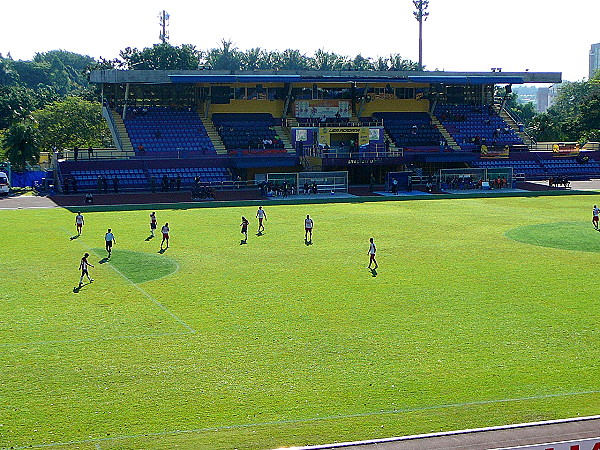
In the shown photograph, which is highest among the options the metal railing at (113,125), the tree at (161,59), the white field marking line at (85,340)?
the tree at (161,59)

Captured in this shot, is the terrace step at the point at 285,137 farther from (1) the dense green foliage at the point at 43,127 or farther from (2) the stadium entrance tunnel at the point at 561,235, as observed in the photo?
(2) the stadium entrance tunnel at the point at 561,235

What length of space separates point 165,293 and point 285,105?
57.6m

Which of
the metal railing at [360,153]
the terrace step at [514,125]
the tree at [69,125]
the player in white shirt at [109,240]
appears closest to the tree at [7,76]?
the tree at [69,125]

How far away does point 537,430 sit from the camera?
52.2ft

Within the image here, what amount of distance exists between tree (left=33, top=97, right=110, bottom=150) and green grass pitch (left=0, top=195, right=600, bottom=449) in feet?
175

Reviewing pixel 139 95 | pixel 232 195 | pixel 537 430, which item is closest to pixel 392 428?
pixel 537 430

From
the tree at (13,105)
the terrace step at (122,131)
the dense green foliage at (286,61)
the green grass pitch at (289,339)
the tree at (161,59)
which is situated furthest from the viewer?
the dense green foliage at (286,61)

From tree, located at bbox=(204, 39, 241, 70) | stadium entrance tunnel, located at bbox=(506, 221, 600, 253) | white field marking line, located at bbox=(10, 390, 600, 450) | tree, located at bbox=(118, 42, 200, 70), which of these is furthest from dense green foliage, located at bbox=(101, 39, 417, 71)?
white field marking line, located at bbox=(10, 390, 600, 450)

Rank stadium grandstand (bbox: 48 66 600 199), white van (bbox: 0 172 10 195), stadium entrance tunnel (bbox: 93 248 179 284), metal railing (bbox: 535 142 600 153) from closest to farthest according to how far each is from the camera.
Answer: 1. stadium entrance tunnel (bbox: 93 248 179 284)
2. white van (bbox: 0 172 10 195)
3. stadium grandstand (bbox: 48 66 600 199)
4. metal railing (bbox: 535 142 600 153)

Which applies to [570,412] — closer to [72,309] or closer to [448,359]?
[448,359]

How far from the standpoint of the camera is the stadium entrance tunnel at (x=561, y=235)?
39688 mm

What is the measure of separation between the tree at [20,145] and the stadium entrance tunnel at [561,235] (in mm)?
49729

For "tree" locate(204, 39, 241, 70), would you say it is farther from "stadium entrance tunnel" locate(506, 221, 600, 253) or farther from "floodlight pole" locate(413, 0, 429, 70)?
"stadium entrance tunnel" locate(506, 221, 600, 253)

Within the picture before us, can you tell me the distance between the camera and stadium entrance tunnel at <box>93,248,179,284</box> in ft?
109
